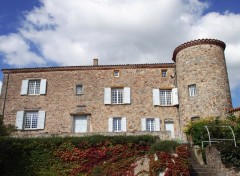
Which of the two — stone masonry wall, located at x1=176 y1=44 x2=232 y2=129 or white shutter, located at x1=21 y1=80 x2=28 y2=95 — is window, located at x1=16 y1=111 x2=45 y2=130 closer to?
white shutter, located at x1=21 y1=80 x2=28 y2=95

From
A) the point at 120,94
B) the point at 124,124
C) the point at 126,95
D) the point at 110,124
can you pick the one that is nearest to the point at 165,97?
the point at 126,95

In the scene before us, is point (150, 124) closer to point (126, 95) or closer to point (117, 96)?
point (126, 95)

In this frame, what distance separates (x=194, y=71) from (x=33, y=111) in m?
12.0

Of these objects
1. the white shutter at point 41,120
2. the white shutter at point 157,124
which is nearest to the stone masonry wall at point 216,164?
the white shutter at point 157,124

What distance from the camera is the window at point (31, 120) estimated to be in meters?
22.9

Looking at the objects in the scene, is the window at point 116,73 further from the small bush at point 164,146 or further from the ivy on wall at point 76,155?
the small bush at point 164,146

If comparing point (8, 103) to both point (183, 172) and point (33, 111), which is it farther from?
point (183, 172)

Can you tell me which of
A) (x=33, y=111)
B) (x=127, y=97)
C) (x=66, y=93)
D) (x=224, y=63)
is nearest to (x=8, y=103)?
(x=33, y=111)

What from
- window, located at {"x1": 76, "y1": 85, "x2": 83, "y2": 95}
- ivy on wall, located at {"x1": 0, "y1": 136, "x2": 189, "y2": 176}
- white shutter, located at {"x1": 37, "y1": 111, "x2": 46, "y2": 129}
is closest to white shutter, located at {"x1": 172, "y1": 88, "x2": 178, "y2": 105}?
window, located at {"x1": 76, "y1": 85, "x2": 83, "y2": 95}

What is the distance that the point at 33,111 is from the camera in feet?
76.3

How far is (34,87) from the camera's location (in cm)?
2403

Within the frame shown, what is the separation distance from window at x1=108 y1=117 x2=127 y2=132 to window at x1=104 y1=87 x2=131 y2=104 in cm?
128

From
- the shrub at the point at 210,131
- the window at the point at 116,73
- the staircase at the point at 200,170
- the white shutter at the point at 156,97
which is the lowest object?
the staircase at the point at 200,170

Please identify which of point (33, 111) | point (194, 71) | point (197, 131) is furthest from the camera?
point (33, 111)
